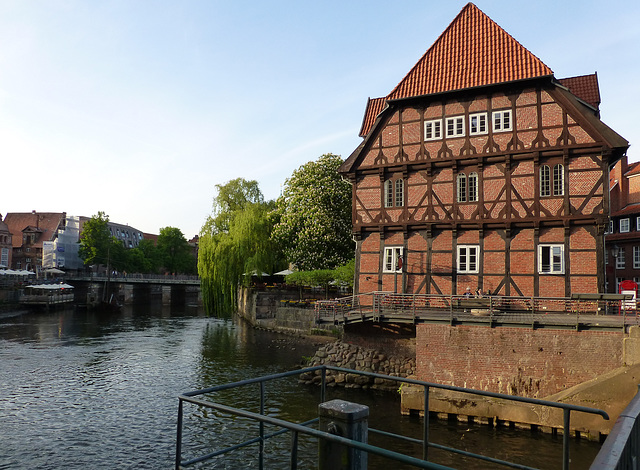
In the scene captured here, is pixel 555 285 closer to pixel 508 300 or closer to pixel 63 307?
pixel 508 300

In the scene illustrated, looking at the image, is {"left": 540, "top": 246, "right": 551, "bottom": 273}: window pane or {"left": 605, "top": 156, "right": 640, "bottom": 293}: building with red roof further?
{"left": 605, "top": 156, "right": 640, "bottom": 293}: building with red roof

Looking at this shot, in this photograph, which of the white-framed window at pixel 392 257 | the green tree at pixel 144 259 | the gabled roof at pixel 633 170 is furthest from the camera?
the green tree at pixel 144 259

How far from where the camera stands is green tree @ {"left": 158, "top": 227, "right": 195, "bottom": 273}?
93.7 meters

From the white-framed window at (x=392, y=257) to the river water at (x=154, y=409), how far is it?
6.51 metres

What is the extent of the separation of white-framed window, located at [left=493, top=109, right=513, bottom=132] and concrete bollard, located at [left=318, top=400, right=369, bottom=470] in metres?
20.3

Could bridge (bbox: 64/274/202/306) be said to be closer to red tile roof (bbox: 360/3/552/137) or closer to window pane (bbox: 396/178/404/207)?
window pane (bbox: 396/178/404/207)

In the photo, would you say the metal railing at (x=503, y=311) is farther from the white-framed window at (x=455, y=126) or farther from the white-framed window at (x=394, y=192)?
the white-framed window at (x=455, y=126)

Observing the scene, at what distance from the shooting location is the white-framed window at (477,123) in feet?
73.5

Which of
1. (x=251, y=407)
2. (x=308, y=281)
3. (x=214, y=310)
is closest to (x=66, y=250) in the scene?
(x=214, y=310)

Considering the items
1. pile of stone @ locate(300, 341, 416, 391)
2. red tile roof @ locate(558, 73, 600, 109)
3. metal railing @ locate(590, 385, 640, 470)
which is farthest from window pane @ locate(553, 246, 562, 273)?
metal railing @ locate(590, 385, 640, 470)

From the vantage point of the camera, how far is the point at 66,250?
299 ft

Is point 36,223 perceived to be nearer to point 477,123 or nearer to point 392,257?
point 392,257

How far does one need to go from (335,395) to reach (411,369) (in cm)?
330

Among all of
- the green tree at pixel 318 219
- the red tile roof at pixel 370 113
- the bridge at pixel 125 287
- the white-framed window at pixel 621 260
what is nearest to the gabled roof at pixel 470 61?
the red tile roof at pixel 370 113
